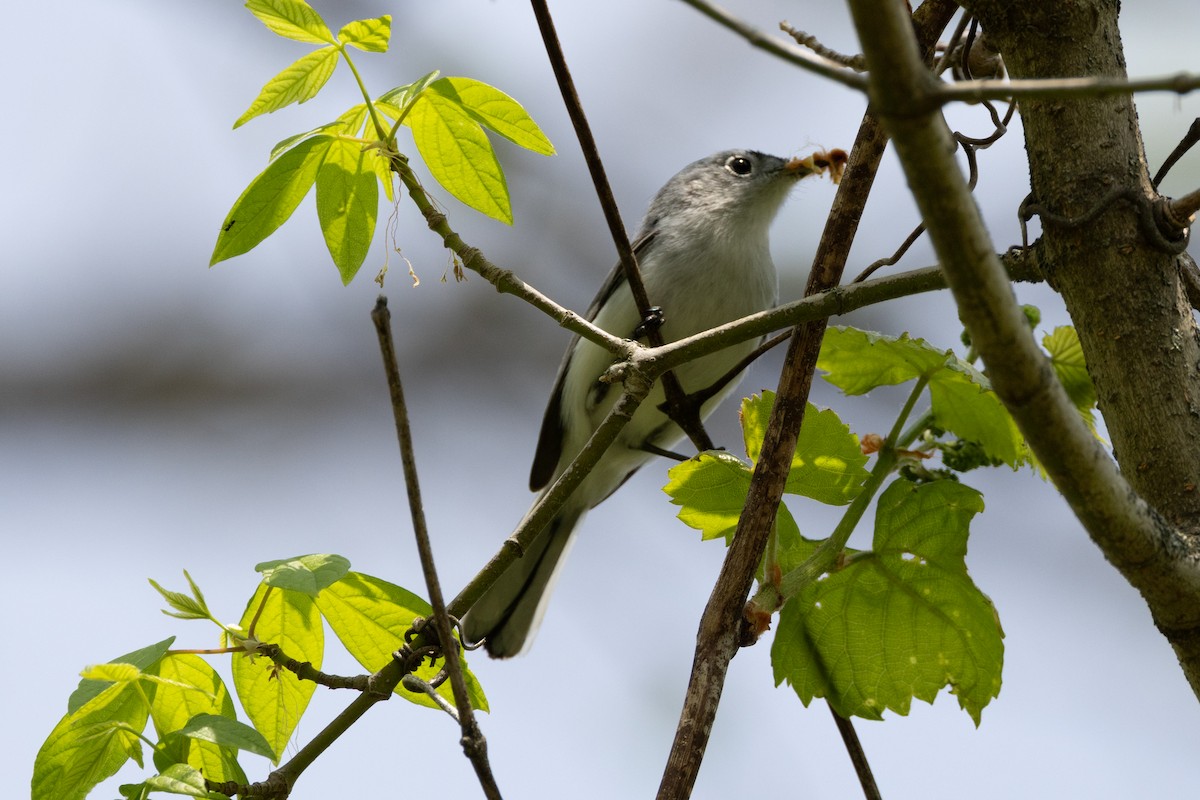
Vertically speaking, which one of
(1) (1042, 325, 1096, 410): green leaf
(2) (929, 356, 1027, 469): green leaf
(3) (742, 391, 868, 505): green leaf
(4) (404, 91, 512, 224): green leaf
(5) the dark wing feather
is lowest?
(3) (742, 391, 868, 505): green leaf

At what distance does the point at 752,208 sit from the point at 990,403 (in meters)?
2.19

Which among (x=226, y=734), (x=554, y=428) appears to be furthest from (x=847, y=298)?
(x=554, y=428)

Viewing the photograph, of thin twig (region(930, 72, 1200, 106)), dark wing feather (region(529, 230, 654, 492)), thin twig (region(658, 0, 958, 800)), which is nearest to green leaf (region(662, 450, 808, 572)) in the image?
thin twig (region(658, 0, 958, 800))

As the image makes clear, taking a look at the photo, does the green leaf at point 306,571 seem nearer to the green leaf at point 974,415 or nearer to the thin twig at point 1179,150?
the green leaf at point 974,415

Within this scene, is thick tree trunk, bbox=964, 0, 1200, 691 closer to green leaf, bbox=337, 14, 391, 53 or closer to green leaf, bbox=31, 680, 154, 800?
green leaf, bbox=337, 14, 391, 53

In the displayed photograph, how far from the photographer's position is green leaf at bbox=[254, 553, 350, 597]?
1125 mm

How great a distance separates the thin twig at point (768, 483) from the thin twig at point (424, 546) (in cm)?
31

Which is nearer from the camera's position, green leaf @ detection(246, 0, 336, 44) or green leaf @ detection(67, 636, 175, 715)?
Answer: green leaf @ detection(67, 636, 175, 715)

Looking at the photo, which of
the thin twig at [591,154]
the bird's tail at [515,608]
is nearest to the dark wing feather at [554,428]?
the bird's tail at [515,608]

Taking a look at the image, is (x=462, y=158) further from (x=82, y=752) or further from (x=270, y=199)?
(x=82, y=752)

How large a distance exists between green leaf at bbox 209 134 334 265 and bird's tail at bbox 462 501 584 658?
1.47 meters

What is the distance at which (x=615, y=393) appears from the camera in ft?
10.6

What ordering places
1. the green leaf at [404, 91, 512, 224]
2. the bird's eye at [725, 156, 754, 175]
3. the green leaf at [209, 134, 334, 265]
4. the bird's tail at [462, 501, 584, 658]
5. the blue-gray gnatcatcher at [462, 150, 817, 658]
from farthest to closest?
the bird's eye at [725, 156, 754, 175] → the blue-gray gnatcatcher at [462, 150, 817, 658] → the bird's tail at [462, 501, 584, 658] → the green leaf at [404, 91, 512, 224] → the green leaf at [209, 134, 334, 265]

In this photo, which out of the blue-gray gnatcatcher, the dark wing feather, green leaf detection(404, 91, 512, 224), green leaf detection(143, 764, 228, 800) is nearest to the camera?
green leaf detection(143, 764, 228, 800)
